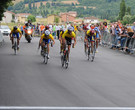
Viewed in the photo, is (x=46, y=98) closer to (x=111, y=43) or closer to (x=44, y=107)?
(x=44, y=107)

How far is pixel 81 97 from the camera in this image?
8.89 m

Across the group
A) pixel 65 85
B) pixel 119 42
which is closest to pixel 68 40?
pixel 65 85

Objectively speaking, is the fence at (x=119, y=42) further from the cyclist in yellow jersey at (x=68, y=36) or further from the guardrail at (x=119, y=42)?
the cyclist in yellow jersey at (x=68, y=36)

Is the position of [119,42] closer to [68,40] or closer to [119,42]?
[119,42]

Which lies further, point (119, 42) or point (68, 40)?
point (119, 42)

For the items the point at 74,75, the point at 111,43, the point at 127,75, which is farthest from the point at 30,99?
the point at 111,43

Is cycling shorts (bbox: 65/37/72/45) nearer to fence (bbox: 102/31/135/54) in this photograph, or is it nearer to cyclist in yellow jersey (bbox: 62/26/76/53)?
cyclist in yellow jersey (bbox: 62/26/76/53)

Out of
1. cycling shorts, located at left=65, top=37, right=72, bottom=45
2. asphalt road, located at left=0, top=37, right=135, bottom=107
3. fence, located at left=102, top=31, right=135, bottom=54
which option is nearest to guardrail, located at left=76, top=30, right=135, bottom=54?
fence, located at left=102, top=31, right=135, bottom=54

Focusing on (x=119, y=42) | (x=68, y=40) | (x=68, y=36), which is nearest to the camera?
(x=68, y=36)

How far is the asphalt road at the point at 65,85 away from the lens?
8320 mm

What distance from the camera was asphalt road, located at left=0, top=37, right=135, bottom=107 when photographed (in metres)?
8.32

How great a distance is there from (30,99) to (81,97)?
4.50 feet

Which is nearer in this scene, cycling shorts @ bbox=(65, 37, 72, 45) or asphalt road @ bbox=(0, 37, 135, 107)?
asphalt road @ bbox=(0, 37, 135, 107)

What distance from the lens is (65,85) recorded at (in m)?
10.7
